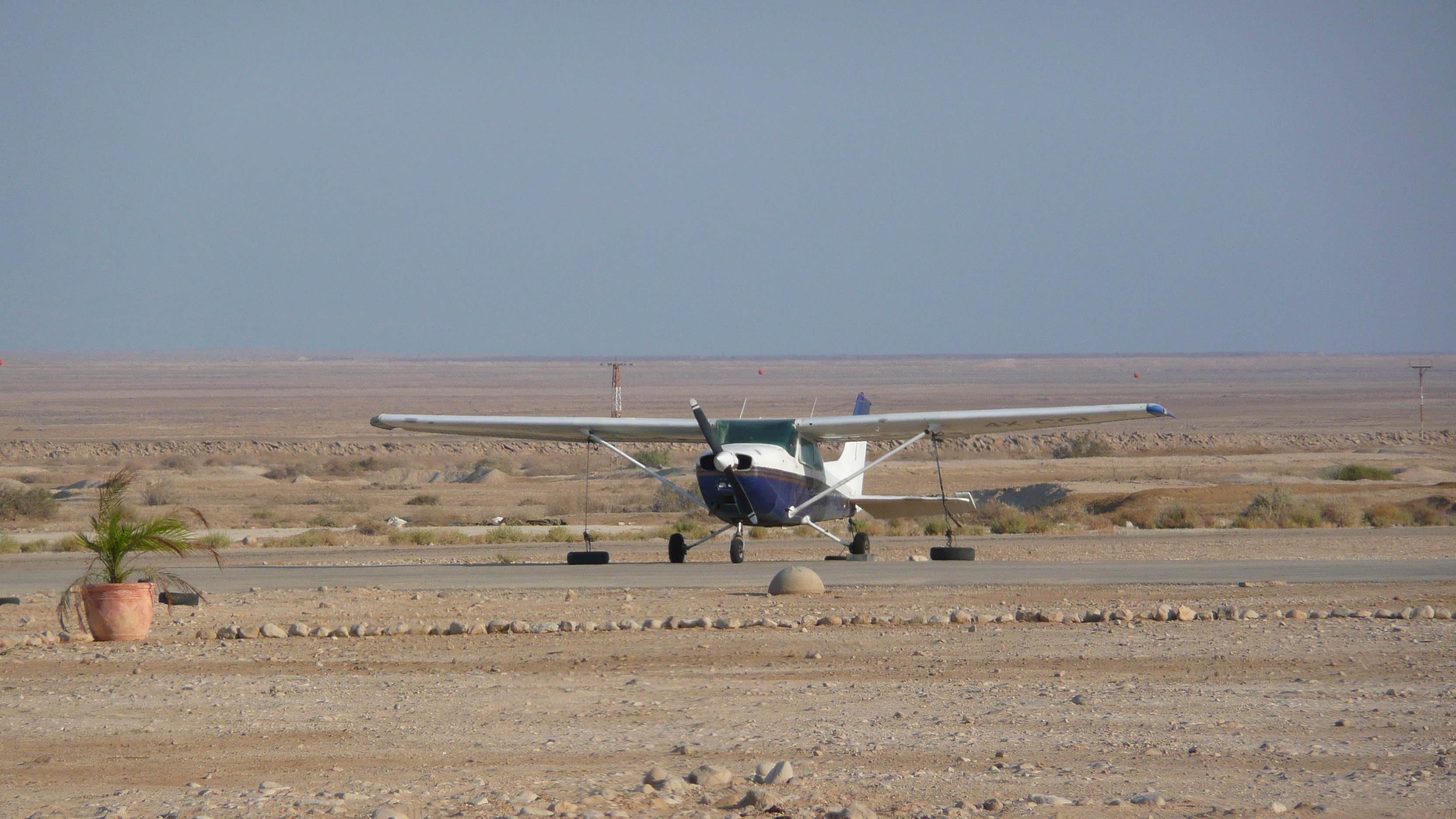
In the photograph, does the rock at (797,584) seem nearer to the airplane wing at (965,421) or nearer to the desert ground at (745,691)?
the desert ground at (745,691)

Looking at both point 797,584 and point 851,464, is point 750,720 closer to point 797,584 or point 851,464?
point 797,584

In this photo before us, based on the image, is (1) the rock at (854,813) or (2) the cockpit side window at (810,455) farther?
(2) the cockpit side window at (810,455)

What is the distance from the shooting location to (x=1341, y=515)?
33.6m

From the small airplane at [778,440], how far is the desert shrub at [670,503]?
1348 centimetres

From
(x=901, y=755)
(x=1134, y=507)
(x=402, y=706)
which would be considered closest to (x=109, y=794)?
(x=402, y=706)

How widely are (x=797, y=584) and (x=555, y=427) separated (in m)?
9.96

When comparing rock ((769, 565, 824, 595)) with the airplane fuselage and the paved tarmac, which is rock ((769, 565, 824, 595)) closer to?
the paved tarmac

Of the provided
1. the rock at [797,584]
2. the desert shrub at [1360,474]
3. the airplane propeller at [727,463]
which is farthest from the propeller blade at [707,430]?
the desert shrub at [1360,474]

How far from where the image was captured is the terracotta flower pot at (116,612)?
13.7 meters

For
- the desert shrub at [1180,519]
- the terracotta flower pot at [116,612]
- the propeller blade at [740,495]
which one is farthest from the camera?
the desert shrub at [1180,519]

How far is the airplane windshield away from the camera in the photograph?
24.6 metres

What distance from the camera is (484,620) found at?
14.8m

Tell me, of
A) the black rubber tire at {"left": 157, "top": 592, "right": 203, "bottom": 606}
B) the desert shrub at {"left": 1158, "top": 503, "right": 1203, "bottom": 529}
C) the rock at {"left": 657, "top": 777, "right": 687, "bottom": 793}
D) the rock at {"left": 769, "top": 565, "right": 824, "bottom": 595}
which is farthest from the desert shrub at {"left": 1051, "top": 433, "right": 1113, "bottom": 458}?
the rock at {"left": 657, "top": 777, "right": 687, "bottom": 793}

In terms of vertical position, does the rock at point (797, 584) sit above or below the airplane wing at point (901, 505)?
below
